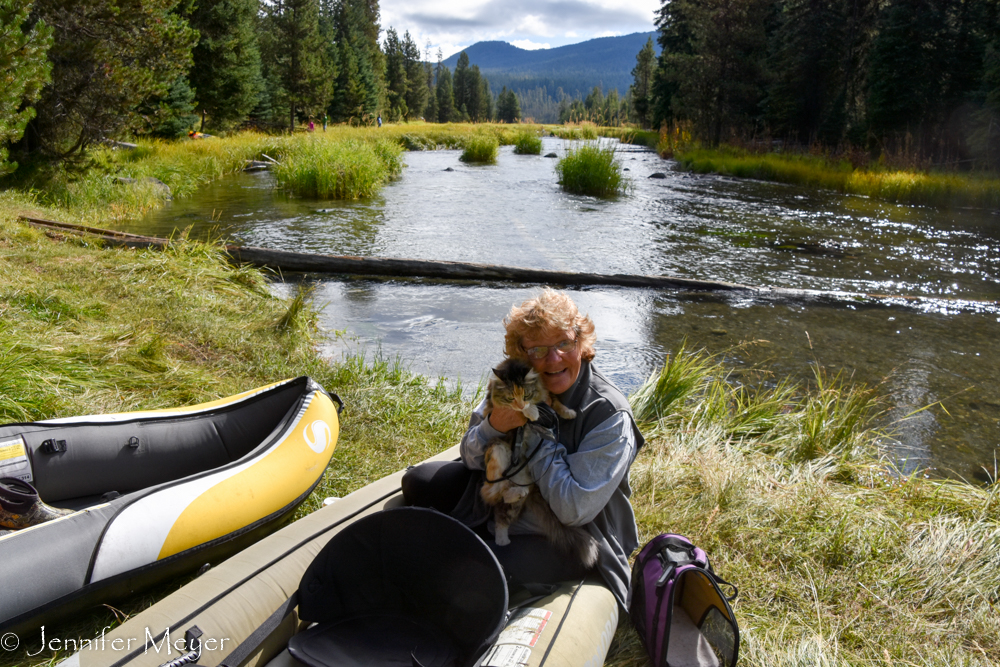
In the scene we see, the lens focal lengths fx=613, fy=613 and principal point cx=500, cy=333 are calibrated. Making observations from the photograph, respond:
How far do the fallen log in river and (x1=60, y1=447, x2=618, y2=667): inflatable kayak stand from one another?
20.1 ft

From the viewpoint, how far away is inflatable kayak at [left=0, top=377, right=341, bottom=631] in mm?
2064

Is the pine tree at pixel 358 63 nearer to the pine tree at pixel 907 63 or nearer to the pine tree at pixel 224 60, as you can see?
the pine tree at pixel 224 60

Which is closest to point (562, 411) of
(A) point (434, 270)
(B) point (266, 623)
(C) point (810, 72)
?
(B) point (266, 623)

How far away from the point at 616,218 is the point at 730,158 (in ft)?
38.3

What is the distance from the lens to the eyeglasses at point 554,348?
2049mm

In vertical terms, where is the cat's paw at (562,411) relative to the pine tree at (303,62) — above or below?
below

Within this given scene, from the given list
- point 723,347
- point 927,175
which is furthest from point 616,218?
point 927,175

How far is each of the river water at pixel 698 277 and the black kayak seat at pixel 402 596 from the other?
314cm

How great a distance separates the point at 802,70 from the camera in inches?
1006

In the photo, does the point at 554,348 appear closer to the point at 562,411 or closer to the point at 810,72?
the point at 562,411

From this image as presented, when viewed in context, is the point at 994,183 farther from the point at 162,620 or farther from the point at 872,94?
the point at 162,620

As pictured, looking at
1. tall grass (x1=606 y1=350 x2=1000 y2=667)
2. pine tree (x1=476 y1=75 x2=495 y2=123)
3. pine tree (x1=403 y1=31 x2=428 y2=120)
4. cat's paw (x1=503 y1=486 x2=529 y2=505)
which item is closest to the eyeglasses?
cat's paw (x1=503 y1=486 x2=529 y2=505)

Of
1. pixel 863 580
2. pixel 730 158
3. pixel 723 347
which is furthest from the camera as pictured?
pixel 730 158

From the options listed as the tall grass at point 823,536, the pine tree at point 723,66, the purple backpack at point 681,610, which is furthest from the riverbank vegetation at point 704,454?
the pine tree at point 723,66
